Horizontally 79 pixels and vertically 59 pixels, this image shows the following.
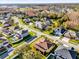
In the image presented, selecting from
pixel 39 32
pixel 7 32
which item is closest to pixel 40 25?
pixel 39 32

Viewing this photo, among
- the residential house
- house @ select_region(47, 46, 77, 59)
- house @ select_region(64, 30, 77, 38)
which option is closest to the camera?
house @ select_region(47, 46, 77, 59)

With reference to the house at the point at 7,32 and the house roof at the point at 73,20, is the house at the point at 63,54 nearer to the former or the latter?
the house roof at the point at 73,20

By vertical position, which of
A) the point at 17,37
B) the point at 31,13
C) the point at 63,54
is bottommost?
the point at 63,54

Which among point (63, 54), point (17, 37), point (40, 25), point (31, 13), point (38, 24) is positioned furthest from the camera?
point (31, 13)

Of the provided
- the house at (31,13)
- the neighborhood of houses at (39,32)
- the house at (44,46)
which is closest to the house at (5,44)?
the neighborhood of houses at (39,32)

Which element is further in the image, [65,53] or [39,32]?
[39,32]

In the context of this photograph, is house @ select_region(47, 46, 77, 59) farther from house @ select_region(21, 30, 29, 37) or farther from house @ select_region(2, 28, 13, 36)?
house @ select_region(2, 28, 13, 36)

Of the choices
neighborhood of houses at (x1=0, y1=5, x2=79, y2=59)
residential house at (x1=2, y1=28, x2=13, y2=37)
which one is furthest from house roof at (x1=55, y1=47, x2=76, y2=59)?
residential house at (x1=2, y1=28, x2=13, y2=37)

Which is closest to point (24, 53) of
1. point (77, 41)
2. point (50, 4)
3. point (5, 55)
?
point (5, 55)

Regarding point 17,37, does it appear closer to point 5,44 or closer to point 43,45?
point 5,44
